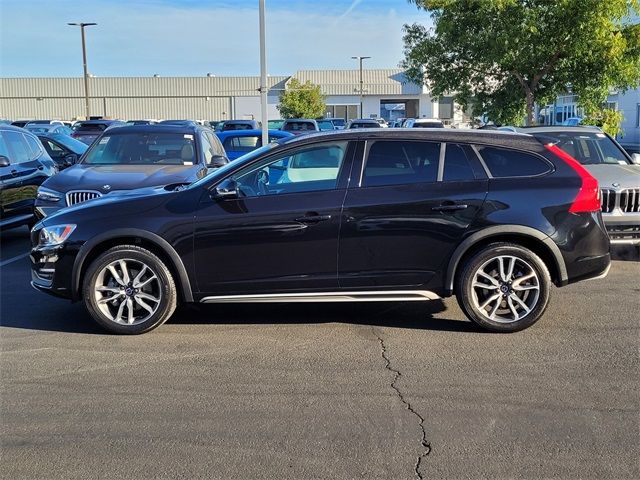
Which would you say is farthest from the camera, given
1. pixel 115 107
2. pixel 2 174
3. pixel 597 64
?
pixel 115 107

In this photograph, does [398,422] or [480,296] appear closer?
[398,422]

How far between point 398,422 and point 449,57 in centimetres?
1592

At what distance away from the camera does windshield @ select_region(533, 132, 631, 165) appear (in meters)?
9.78

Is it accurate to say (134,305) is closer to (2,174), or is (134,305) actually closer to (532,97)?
(2,174)

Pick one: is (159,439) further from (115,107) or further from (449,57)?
(115,107)

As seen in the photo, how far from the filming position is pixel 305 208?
5531mm

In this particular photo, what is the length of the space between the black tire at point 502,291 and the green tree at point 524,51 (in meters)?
11.0

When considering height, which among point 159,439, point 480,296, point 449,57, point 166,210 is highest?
point 449,57

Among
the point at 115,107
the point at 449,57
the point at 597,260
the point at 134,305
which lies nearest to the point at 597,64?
the point at 449,57

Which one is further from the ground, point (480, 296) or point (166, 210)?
point (166, 210)

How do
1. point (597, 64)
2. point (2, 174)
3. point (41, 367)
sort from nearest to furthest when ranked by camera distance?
point (41, 367)
point (2, 174)
point (597, 64)

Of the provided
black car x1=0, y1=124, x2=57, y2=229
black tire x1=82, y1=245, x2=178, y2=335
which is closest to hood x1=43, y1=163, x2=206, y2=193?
black car x1=0, y1=124, x2=57, y2=229

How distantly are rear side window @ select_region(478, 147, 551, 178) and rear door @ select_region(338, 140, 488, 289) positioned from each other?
155 mm

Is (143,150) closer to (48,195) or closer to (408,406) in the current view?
(48,195)
